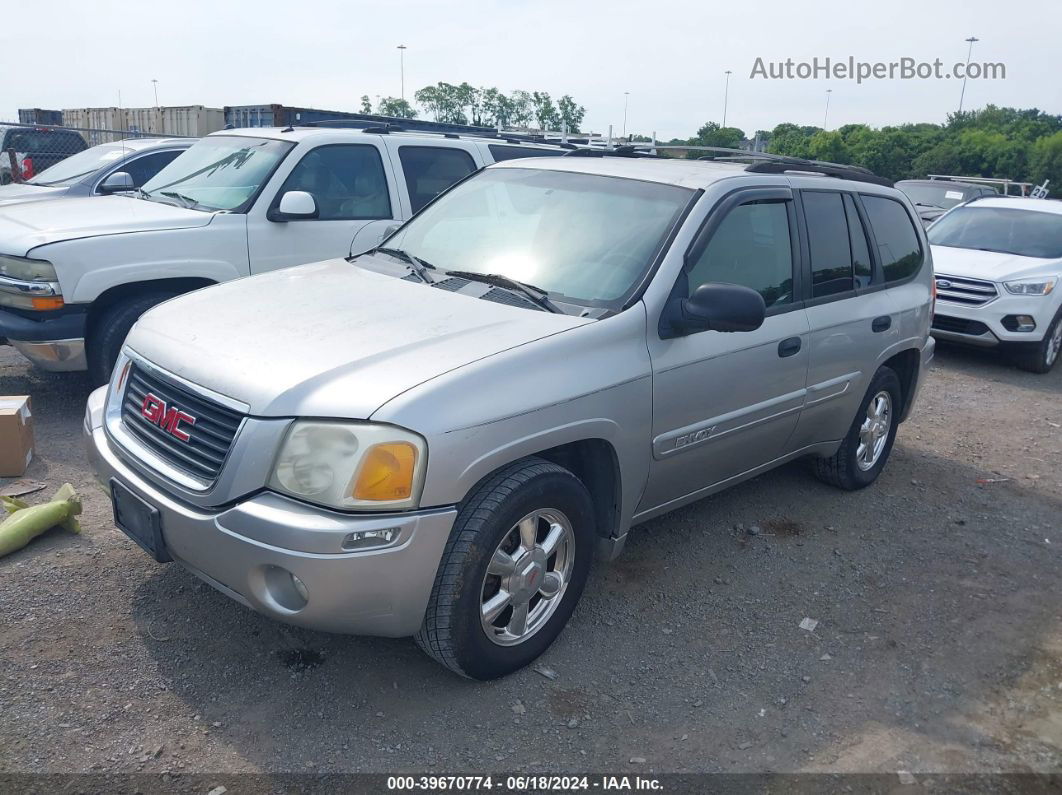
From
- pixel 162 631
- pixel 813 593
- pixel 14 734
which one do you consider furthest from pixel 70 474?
pixel 813 593

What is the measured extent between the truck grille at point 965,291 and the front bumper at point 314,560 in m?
7.84

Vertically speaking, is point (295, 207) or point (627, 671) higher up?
point (295, 207)

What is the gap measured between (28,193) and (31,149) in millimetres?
6906

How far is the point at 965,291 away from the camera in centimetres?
903

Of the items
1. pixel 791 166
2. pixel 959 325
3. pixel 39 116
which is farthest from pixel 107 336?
pixel 39 116

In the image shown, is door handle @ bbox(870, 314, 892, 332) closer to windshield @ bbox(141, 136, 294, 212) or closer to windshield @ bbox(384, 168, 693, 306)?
windshield @ bbox(384, 168, 693, 306)

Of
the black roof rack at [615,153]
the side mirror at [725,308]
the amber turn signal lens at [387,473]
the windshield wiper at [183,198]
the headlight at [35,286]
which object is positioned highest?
the black roof rack at [615,153]

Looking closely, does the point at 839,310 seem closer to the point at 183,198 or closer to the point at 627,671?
the point at 627,671

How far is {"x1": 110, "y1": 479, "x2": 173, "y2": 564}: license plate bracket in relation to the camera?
302cm

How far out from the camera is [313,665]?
330 cm

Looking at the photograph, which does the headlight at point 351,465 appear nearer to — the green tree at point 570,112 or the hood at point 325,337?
the hood at point 325,337

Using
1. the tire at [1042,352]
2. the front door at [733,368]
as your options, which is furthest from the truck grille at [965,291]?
the front door at [733,368]

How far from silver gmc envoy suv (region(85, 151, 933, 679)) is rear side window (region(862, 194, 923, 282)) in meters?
0.26

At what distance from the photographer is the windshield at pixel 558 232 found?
12.1 ft
